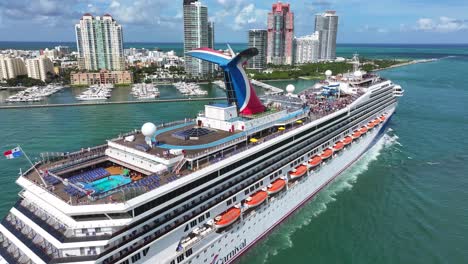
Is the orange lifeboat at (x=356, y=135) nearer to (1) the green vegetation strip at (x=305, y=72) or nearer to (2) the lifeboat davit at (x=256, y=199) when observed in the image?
(2) the lifeboat davit at (x=256, y=199)

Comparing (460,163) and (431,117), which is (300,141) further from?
(431,117)

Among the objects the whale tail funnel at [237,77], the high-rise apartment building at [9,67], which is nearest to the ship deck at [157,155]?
the whale tail funnel at [237,77]

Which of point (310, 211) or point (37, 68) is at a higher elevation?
point (37, 68)

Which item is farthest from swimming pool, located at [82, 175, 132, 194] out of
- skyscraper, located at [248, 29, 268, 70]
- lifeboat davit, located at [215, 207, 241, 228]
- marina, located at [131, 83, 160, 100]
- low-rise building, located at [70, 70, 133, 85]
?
skyscraper, located at [248, 29, 268, 70]

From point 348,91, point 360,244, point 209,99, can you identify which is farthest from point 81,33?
point 360,244

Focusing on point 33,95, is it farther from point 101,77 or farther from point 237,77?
point 237,77

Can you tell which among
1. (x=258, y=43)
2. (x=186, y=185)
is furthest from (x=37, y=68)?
(x=186, y=185)

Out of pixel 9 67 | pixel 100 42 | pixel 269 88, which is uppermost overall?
pixel 100 42
